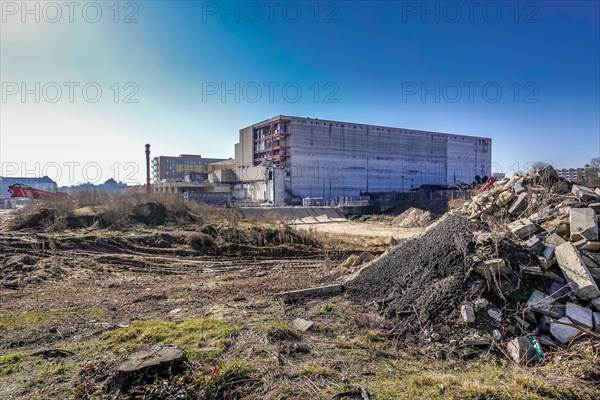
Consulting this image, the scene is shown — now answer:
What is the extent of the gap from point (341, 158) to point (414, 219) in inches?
935

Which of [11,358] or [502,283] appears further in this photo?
[502,283]

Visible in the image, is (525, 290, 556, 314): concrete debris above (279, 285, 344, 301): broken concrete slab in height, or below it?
above

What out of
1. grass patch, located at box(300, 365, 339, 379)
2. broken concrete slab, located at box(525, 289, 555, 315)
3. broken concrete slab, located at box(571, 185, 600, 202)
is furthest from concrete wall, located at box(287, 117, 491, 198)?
grass patch, located at box(300, 365, 339, 379)

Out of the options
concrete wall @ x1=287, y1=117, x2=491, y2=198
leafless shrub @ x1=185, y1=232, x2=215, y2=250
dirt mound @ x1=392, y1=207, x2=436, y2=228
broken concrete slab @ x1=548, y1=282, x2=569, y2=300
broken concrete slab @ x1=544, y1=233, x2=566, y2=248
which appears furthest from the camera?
concrete wall @ x1=287, y1=117, x2=491, y2=198

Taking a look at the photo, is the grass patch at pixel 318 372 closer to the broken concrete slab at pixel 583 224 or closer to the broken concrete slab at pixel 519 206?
the broken concrete slab at pixel 583 224

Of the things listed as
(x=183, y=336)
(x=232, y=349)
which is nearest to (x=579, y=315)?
(x=232, y=349)

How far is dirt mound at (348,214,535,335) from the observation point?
208 inches

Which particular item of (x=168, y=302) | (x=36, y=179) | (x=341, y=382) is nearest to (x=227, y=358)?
(x=341, y=382)

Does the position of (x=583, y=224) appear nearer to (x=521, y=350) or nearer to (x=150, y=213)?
(x=521, y=350)

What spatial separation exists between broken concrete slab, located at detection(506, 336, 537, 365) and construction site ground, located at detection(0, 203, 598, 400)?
0.59 feet

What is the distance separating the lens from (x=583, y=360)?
13.7 feet

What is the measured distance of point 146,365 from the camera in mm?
3441

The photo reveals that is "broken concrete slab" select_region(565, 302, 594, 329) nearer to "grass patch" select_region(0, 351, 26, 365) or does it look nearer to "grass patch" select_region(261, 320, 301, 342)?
"grass patch" select_region(261, 320, 301, 342)

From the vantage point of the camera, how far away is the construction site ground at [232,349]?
3482mm
